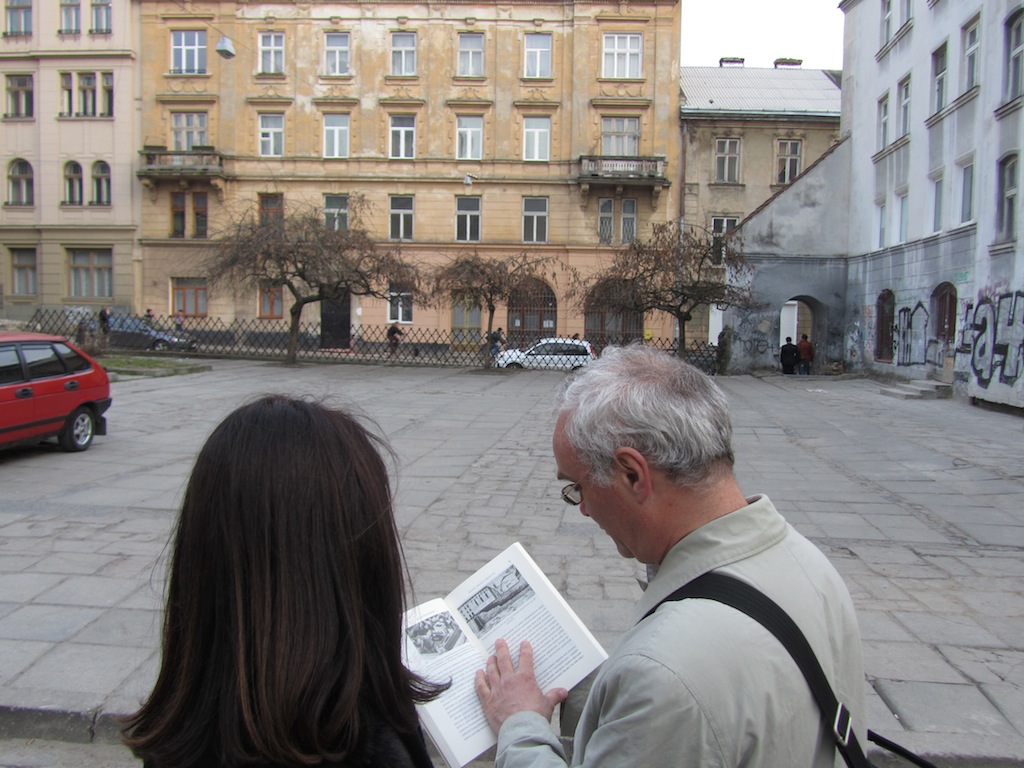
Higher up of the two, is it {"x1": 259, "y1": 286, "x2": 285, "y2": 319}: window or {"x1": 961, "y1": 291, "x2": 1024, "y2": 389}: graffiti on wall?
{"x1": 259, "y1": 286, "x2": 285, "y2": 319}: window

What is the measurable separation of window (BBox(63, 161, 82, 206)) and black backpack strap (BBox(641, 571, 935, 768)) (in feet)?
142

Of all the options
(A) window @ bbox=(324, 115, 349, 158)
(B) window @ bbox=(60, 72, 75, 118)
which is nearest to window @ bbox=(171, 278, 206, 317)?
(A) window @ bbox=(324, 115, 349, 158)

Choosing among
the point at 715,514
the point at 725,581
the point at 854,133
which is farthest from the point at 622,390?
the point at 854,133

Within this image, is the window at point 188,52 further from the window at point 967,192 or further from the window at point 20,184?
the window at point 967,192

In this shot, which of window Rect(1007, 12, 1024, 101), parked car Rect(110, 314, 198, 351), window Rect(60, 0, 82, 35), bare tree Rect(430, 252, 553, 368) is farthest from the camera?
window Rect(60, 0, 82, 35)

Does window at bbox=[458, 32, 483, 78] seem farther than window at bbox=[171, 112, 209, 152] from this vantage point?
No

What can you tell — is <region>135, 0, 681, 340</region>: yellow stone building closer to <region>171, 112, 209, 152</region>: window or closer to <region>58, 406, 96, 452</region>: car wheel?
<region>171, 112, 209, 152</region>: window

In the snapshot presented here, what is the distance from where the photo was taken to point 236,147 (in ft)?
122

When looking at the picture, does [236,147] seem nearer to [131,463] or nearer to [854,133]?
[854,133]

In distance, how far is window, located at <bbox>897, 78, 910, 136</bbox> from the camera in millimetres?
22266

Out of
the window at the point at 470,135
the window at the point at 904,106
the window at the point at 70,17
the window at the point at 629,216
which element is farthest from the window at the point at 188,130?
the window at the point at 904,106

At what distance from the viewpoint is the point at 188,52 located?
37281 millimetres

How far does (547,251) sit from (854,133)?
14.5m

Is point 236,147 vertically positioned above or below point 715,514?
above
